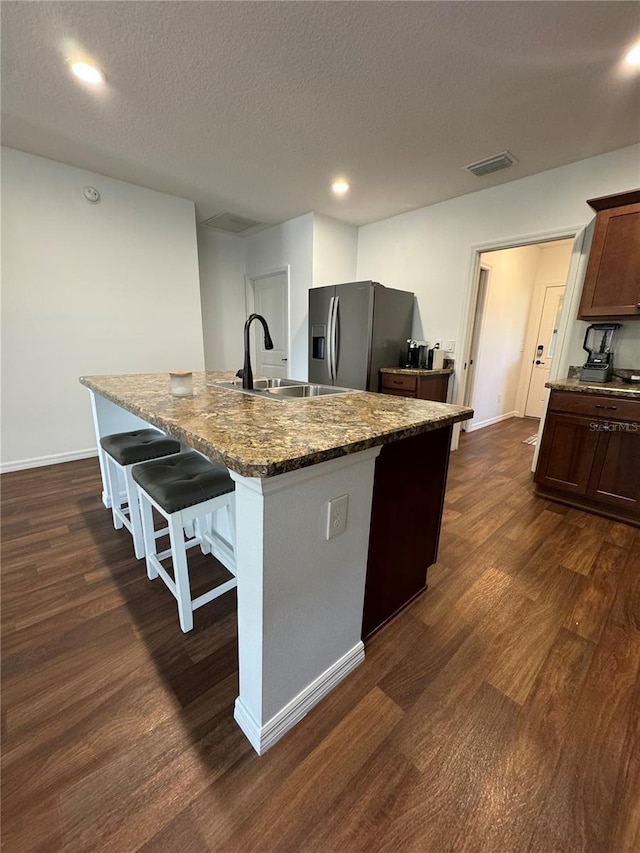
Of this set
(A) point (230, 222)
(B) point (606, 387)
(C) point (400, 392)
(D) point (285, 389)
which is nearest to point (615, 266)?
(B) point (606, 387)

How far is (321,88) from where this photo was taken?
194 cm

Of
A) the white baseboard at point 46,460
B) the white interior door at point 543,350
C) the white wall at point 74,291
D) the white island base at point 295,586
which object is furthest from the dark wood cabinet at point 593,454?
the white baseboard at point 46,460

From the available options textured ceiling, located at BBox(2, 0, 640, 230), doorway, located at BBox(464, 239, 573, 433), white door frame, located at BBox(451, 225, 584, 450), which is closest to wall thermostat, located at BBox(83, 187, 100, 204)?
textured ceiling, located at BBox(2, 0, 640, 230)

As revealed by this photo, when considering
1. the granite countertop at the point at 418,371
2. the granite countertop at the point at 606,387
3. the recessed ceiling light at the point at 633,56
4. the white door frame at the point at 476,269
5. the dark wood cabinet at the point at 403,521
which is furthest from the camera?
the granite countertop at the point at 418,371

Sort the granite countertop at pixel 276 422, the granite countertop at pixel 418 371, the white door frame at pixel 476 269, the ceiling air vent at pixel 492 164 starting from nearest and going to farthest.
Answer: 1. the granite countertop at pixel 276 422
2. the ceiling air vent at pixel 492 164
3. the white door frame at pixel 476 269
4. the granite countertop at pixel 418 371

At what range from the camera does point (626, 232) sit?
2348 mm

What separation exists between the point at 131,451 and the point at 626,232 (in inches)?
137

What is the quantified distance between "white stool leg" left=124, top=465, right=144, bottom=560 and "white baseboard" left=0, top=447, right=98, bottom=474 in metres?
2.01

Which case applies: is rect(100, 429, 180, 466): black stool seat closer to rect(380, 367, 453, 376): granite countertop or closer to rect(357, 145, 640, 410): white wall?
rect(380, 367, 453, 376): granite countertop

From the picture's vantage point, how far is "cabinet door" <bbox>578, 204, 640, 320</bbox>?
2330 mm

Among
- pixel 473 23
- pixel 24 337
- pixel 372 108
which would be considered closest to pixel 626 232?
pixel 473 23

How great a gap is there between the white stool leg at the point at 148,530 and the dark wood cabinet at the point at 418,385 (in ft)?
Result: 7.58

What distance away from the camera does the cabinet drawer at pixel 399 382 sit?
11.0 feet

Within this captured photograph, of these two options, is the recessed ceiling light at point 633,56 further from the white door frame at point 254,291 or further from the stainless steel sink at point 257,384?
the white door frame at point 254,291
